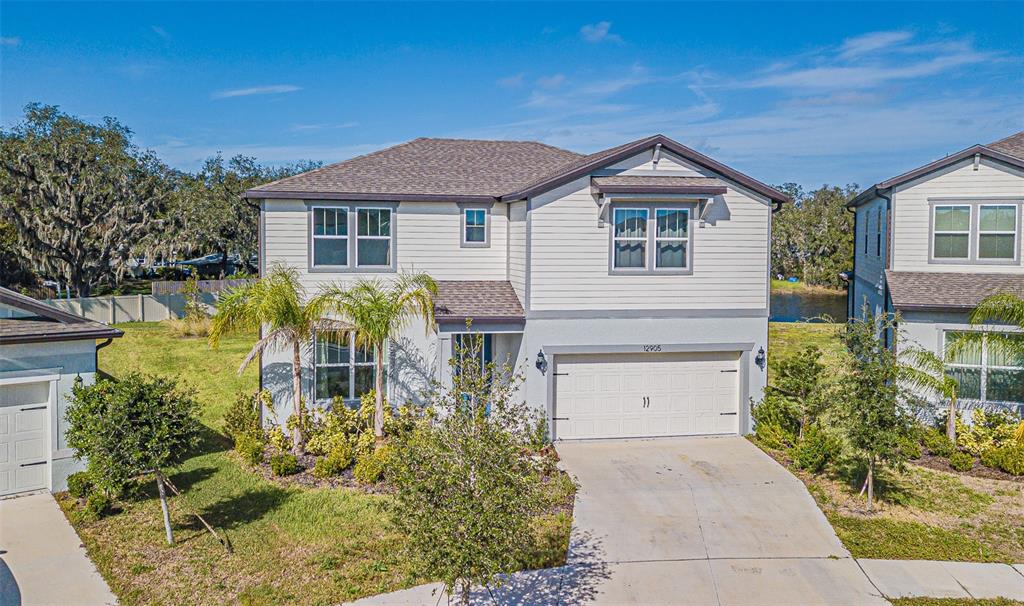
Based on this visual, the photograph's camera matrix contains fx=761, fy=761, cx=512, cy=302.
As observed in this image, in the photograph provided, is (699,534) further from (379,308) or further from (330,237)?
(330,237)

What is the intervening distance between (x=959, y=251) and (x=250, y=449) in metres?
15.7

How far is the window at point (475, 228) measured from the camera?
17.4m

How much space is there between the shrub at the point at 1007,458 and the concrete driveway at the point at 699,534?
3.98 metres

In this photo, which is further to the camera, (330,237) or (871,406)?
(330,237)

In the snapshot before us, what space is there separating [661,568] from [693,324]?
713cm

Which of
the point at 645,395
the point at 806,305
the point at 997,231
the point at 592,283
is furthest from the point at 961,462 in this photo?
the point at 806,305

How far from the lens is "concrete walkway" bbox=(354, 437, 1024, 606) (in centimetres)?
944

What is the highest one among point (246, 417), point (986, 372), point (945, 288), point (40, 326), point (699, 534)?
point (945, 288)

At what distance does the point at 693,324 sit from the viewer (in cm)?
1639

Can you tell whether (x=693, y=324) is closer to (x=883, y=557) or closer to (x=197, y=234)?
(x=883, y=557)

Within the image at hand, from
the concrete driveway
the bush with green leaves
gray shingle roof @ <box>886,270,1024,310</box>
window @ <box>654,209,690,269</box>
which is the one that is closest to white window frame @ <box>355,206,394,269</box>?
the concrete driveway

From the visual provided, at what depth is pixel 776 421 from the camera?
52.7 ft

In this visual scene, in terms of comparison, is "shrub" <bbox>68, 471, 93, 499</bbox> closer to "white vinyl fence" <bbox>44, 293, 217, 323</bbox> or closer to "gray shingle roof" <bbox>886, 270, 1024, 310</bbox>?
"gray shingle roof" <bbox>886, 270, 1024, 310</bbox>

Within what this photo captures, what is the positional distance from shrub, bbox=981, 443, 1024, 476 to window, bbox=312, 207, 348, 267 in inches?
529
